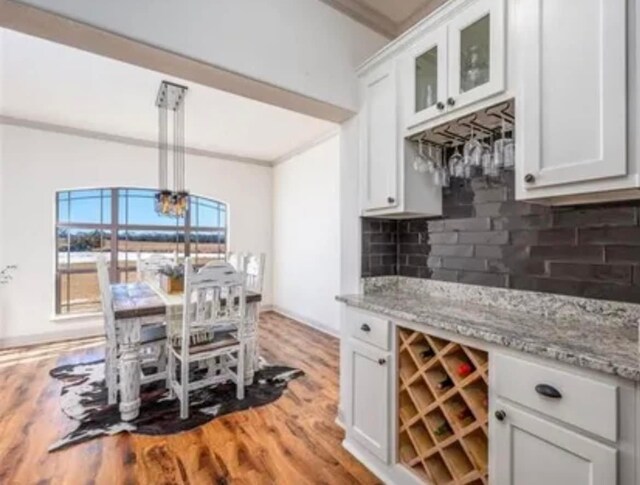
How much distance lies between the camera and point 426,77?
1843 millimetres

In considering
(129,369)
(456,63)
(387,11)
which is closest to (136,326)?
(129,369)

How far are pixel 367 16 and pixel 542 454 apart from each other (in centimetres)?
250

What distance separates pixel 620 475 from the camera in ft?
3.14

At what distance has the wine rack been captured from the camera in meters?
1.40

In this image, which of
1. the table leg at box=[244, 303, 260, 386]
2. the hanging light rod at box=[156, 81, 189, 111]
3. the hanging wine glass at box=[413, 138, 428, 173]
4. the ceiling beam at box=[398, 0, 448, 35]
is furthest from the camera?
the hanging light rod at box=[156, 81, 189, 111]

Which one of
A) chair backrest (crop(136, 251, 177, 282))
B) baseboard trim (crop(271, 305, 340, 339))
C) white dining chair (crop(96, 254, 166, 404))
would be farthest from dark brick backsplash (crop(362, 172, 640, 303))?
chair backrest (crop(136, 251, 177, 282))

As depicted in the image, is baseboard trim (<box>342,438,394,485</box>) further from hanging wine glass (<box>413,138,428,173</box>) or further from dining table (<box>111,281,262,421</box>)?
hanging wine glass (<box>413,138,428,173</box>)

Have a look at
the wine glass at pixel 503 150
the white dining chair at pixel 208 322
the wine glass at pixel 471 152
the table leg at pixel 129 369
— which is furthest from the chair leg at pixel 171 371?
the wine glass at pixel 503 150

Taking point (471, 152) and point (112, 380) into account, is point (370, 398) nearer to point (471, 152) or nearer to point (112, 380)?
point (471, 152)

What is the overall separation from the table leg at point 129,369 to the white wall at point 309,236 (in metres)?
2.29

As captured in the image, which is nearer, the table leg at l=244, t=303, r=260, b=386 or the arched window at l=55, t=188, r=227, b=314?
the table leg at l=244, t=303, r=260, b=386

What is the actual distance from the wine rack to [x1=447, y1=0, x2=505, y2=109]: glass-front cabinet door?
3.63 ft

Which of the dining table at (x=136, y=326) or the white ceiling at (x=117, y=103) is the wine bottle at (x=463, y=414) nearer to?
the dining table at (x=136, y=326)

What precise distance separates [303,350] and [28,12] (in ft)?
11.5
